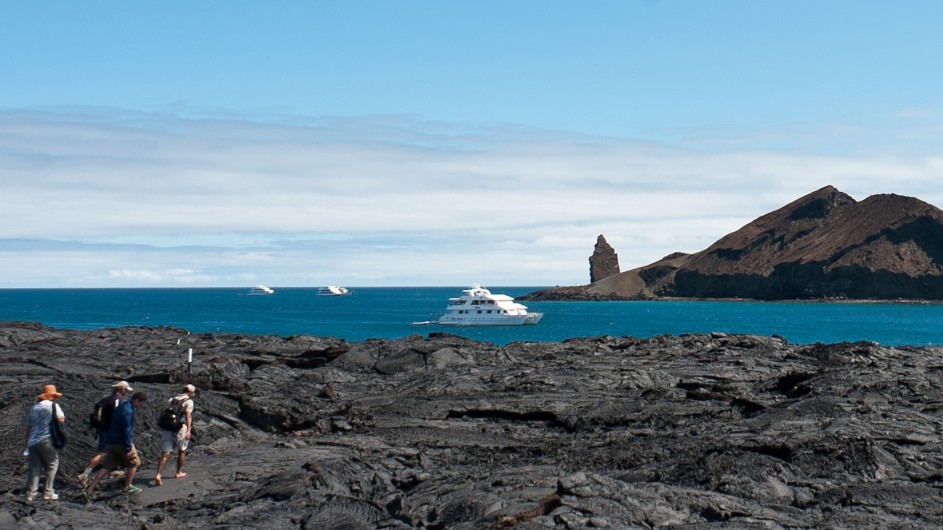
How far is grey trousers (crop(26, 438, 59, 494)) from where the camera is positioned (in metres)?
15.8

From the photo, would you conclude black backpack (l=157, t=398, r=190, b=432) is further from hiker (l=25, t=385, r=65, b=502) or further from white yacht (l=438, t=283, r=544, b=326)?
white yacht (l=438, t=283, r=544, b=326)

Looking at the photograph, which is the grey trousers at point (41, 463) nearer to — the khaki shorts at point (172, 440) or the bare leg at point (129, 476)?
the bare leg at point (129, 476)

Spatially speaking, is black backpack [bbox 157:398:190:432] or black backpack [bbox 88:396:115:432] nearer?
black backpack [bbox 88:396:115:432]

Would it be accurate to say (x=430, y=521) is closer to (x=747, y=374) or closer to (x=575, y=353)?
(x=747, y=374)

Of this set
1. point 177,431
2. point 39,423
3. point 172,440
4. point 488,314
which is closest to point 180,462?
point 172,440

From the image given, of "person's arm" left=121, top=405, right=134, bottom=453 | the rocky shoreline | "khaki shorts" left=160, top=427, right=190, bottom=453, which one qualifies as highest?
"person's arm" left=121, top=405, right=134, bottom=453

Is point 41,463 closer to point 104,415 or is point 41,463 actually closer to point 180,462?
point 104,415

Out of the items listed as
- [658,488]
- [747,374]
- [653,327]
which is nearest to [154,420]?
[658,488]

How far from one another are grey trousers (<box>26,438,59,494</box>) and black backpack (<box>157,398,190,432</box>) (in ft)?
6.36

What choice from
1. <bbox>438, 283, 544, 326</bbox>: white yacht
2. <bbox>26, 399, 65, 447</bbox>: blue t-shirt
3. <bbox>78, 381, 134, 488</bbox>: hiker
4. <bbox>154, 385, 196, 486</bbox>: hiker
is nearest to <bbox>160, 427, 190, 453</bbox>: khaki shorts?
<bbox>154, 385, 196, 486</bbox>: hiker

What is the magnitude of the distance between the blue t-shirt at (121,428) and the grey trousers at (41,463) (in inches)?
34.5

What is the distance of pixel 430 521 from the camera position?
15.6 m

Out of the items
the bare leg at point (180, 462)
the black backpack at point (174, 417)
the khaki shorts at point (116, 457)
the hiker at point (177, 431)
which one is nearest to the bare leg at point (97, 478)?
the khaki shorts at point (116, 457)

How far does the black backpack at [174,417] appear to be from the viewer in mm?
17406
